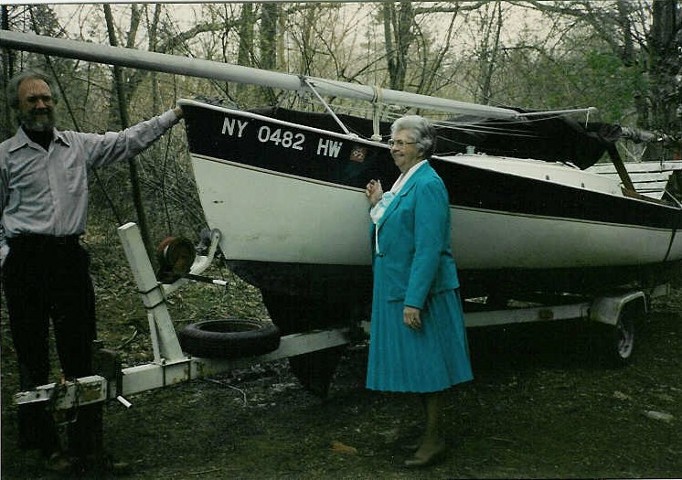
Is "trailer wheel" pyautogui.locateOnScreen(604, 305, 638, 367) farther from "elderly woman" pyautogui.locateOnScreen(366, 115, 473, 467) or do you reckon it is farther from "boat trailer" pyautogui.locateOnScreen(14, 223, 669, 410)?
"elderly woman" pyautogui.locateOnScreen(366, 115, 473, 467)

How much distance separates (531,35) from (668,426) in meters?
2.63

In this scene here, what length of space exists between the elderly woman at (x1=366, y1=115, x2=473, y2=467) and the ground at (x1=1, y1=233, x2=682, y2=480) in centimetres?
46

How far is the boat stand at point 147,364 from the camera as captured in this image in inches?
118

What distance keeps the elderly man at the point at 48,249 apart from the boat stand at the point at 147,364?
0.15 meters

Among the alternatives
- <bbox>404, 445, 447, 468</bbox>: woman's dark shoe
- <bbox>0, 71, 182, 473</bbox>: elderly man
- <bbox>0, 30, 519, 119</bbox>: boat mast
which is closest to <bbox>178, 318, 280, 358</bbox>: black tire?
<bbox>0, 71, 182, 473</bbox>: elderly man

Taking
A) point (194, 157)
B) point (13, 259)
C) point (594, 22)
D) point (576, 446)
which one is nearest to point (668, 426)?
point (576, 446)

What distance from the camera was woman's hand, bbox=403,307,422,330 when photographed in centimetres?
314

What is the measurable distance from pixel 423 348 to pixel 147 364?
4.43 feet

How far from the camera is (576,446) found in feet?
11.9

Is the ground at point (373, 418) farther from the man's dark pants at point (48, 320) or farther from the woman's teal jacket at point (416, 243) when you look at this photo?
the woman's teal jacket at point (416, 243)

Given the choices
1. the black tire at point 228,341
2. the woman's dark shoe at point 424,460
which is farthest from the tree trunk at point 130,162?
the woman's dark shoe at point 424,460

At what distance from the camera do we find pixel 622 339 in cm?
523

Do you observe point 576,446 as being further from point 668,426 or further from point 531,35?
point 531,35

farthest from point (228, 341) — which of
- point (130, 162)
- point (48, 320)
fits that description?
point (130, 162)
